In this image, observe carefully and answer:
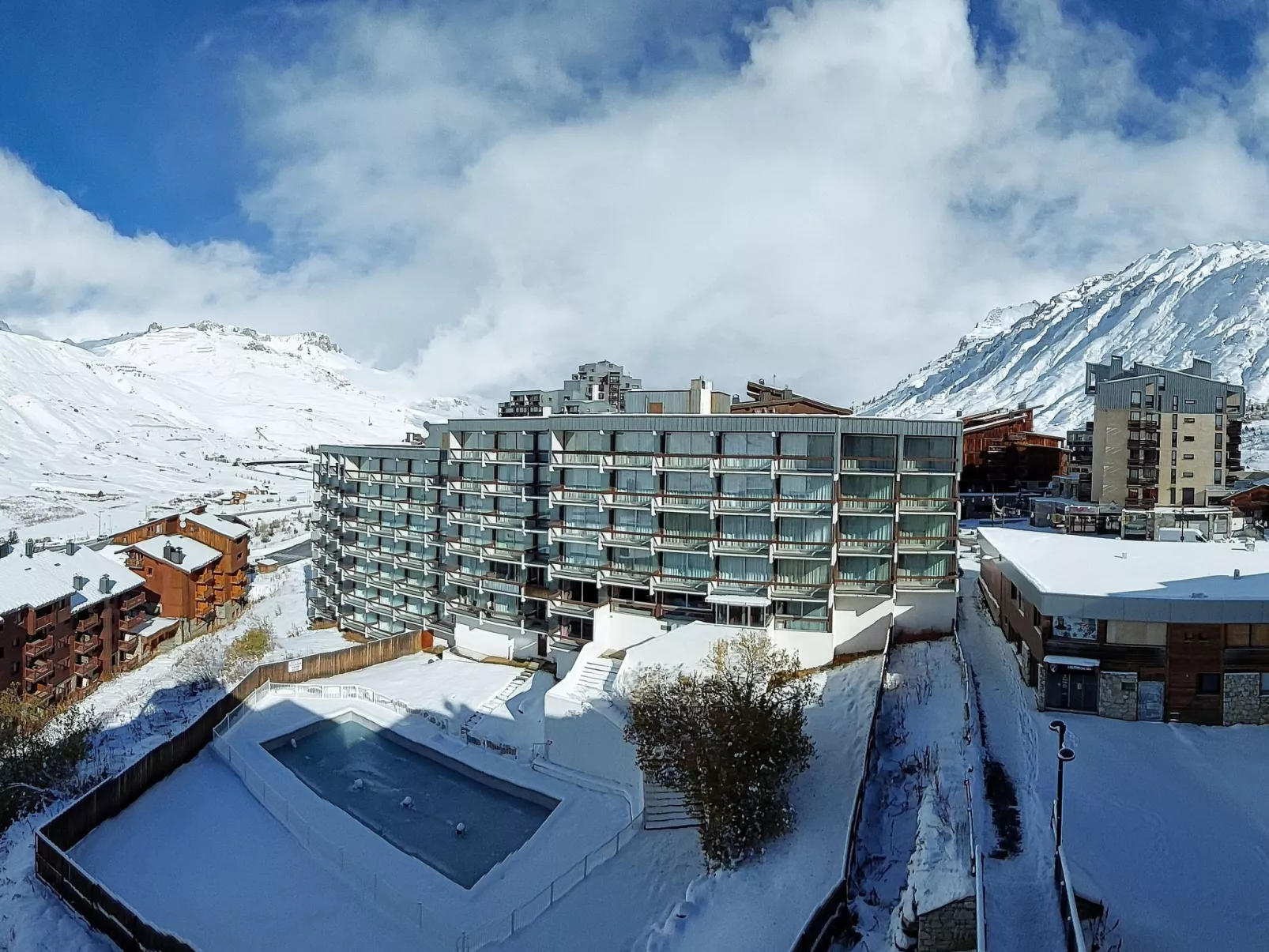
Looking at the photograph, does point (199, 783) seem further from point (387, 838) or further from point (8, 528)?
point (8, 528)

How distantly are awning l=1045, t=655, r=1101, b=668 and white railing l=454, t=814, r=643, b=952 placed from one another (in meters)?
15.9

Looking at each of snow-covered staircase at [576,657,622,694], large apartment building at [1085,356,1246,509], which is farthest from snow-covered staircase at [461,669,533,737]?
large apartment building at [1085,356,1246,509]

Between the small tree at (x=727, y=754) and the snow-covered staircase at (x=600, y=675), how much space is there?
5.77m

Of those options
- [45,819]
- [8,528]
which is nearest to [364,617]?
[45,819]

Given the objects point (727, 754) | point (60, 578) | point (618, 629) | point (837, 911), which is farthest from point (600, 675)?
point (60, 578)

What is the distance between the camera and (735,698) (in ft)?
76.3

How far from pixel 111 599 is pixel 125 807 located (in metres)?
33.1

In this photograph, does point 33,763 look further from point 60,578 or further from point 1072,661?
point 1072,661

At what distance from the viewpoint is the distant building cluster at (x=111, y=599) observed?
46.5 meters

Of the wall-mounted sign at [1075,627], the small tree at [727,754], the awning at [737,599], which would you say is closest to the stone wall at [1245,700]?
the wall-mounted sign at [1075,627]

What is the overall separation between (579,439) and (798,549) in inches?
537

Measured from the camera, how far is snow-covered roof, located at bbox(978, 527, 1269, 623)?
80.9 feet

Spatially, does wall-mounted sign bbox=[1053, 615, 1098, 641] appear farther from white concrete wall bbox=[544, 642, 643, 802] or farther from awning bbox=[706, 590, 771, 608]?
white concrete wall bbox=[544, 642, 643, 802]

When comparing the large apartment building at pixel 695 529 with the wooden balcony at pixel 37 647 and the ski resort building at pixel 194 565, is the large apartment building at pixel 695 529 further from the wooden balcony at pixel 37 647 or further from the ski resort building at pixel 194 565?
the ski resort building at pixel 194 565
